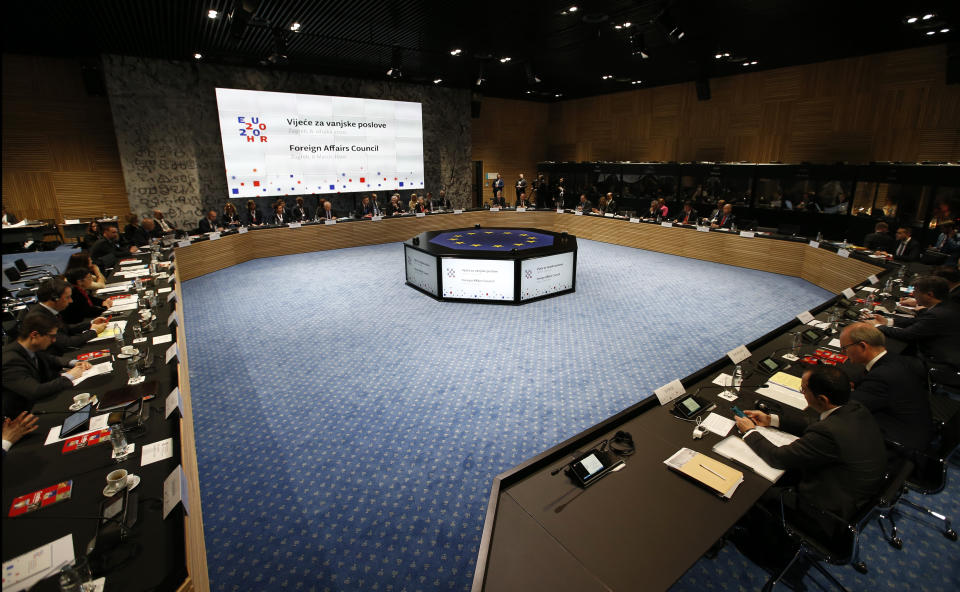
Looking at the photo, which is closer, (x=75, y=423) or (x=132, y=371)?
(x=75, y=423)

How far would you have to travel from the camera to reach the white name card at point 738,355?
3.74 meters

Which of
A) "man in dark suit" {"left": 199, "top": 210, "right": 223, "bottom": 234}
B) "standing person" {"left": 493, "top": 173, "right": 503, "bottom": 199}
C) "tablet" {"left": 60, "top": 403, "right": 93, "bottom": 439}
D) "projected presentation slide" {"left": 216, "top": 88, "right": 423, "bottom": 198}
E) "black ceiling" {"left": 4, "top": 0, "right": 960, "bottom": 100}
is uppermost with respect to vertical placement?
"black ceiling" {"left": 4, "top": 0, "right": 960, "bottom": 100}

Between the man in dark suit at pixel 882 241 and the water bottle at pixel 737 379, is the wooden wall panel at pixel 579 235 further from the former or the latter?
the water bottle at pixel 737 379

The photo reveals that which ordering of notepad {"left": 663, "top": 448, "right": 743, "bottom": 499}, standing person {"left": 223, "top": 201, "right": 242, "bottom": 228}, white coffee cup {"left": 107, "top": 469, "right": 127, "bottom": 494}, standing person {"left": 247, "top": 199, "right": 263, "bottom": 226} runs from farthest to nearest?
1. standing person {"left": 247, "top": 199, "right": 263, "bottom": 226}
2. standing person {"left": 223, "top": 201, "right": 242, "bottom": 228}
3. notepad {"left": 663, "top": 448, "right": 743, "bottom": 499}
4. white coffee cup {"left": 107, "top": 469, "right": 127, "bottom": 494}

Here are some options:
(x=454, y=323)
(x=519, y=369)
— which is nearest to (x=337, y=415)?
(x=519, y=369)

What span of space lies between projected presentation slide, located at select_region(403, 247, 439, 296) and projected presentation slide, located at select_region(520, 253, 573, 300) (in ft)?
4.47

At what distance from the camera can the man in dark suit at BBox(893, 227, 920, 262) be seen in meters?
6.80

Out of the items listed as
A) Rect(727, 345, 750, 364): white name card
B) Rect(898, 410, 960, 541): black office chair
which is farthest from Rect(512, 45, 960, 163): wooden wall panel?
Rect(898, 410, 960, 541): black office chair

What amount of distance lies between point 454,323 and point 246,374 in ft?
8.50

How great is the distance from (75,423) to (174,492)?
1.12 metres

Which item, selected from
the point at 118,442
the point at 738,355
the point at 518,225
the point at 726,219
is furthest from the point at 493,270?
the point at 518,225

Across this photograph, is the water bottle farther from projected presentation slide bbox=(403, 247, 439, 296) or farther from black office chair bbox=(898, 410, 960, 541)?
projected presentation slide bbox=(403, 247, 439, 296)

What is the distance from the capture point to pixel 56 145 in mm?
10016

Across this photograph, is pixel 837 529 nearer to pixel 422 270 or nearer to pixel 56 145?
pixel 422 270
